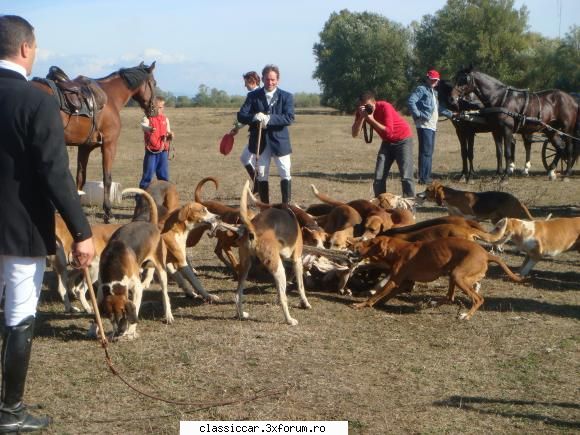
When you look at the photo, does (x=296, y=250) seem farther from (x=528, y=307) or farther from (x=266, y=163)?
(x=266, y=163)

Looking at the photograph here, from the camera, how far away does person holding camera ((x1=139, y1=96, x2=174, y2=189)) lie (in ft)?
41.4

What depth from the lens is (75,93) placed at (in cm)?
1085

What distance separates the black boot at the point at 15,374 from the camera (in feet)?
14.7

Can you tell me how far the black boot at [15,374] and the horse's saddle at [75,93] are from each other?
21.5 feet

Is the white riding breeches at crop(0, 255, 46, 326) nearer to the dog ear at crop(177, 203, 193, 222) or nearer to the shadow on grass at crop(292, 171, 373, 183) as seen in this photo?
the dog ear at crop(177, 203, 193, 222)

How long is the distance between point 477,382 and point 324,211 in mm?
4391

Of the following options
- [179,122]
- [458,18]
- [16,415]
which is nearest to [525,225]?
[16,415]

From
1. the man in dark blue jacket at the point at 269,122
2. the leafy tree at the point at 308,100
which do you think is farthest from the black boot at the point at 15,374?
the leafy tree at the point at 308,100

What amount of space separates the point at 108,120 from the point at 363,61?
61255 millimetres

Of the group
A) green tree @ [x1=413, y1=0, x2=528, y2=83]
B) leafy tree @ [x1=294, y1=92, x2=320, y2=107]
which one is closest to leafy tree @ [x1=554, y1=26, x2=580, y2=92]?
green tree @ [x1=413, y1=0, x2=528, y2=83]

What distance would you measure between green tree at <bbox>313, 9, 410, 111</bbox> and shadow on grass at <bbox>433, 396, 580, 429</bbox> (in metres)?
59.0

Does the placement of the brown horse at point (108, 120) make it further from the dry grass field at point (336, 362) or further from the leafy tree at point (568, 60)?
the leafy tree at point (568, 60)

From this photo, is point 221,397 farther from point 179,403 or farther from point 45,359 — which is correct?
point 45,359

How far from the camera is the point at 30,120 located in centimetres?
421
